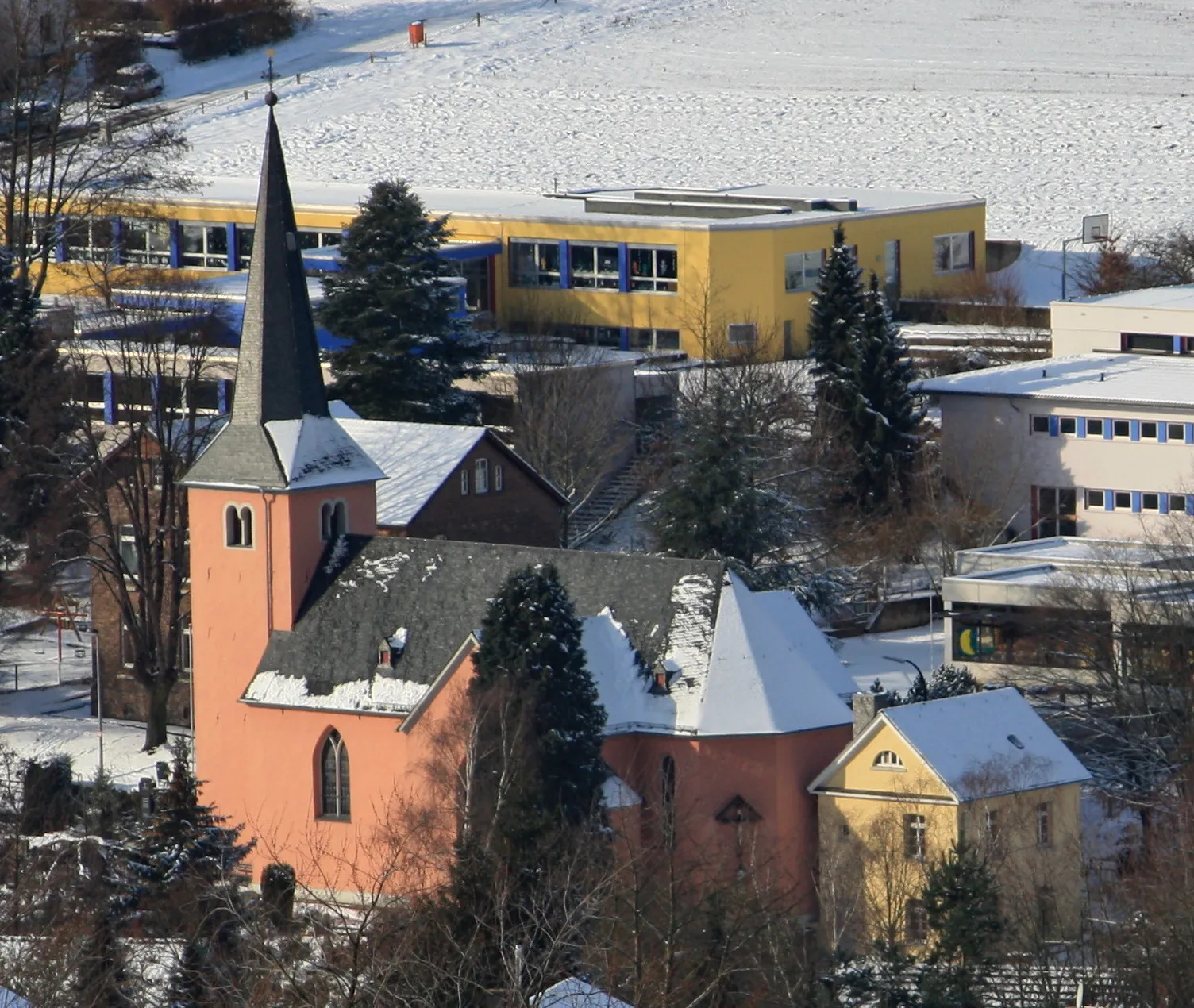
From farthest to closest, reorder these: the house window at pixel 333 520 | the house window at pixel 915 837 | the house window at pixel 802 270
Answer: the house window at pixel 802 270
the house window at pixel 333 520
the house window at pixel 915 837

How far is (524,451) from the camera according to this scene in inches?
2830

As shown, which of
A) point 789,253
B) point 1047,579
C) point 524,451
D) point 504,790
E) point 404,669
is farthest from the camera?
point 789,253

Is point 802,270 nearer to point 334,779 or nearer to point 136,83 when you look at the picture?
point 334,779

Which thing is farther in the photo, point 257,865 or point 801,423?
point 801,423

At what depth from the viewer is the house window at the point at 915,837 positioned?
49969 millimetres

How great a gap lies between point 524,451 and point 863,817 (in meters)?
22.7

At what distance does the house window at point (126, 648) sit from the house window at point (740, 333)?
80.0ft

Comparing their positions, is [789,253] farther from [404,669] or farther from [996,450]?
[404,669]

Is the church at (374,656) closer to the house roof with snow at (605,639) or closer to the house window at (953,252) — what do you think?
the house roof with snow at (605,639)

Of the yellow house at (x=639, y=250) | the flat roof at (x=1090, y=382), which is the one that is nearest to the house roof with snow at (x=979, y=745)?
the flat roof at (x=1090, y=382)

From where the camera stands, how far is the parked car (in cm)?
11744

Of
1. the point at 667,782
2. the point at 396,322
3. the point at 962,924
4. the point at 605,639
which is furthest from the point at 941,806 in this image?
the point at 396,322

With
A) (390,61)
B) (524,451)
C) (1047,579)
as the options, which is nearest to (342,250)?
(524,451)

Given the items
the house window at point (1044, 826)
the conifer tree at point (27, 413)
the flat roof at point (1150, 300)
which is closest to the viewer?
the house window at point (1044, 826)
